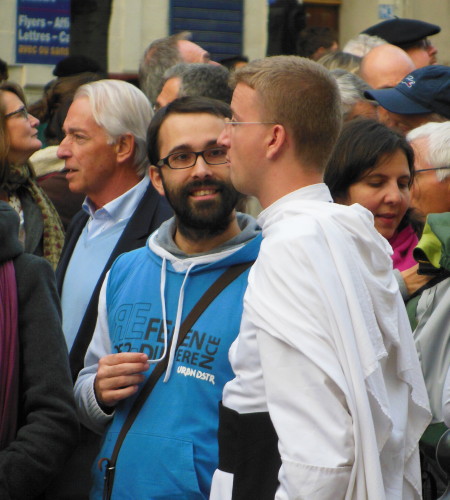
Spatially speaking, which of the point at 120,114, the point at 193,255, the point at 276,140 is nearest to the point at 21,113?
the point at 120,114

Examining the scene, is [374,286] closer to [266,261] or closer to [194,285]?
[266,261]

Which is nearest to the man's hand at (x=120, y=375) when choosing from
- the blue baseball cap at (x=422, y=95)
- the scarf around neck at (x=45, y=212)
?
the scarf around neck at (x=45, y=212)

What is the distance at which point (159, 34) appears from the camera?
13.1 meters

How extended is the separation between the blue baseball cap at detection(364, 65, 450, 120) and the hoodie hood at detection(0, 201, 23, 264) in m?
2.19

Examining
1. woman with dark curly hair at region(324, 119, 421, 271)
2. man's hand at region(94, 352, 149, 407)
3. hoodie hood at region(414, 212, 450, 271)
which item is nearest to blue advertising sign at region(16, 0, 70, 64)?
woman with dark curly hair at region(324, 119, 421, 271)

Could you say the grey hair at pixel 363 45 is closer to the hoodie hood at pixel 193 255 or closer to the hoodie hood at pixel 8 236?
the hoodie hood at pixel 193 255

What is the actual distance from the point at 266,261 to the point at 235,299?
0.77 metres

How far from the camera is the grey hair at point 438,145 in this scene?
394 cm

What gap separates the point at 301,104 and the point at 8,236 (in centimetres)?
106

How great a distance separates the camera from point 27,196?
5109 mm

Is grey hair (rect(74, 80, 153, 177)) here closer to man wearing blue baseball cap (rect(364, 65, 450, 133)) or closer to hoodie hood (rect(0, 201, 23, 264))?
man wearing blue baseball cap (rect(364, 65, 450, 133))

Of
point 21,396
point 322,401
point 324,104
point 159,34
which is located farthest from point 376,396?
point 159,34

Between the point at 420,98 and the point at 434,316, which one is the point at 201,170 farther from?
the point at 420,98

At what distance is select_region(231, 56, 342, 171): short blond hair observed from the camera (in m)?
2.77
